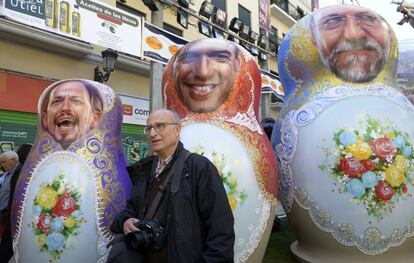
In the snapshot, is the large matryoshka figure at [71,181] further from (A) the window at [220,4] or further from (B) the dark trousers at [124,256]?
(A) the window at [220,4]

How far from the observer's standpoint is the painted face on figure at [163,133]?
2.07m

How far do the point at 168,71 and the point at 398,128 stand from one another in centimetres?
201

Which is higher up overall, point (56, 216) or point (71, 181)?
point (71, 181)

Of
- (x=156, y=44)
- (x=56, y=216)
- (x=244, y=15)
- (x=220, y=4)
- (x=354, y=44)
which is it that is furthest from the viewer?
(x=244, y=15)

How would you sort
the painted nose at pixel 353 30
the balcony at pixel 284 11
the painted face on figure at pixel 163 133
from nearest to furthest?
the painted face on figure at pixel 163 133
the painted nose at pixel 353 30
the balcony at pixel 284 11

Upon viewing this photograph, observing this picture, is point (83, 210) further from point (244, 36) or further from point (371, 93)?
point (244, 36)

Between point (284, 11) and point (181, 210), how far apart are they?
20628 millimetres

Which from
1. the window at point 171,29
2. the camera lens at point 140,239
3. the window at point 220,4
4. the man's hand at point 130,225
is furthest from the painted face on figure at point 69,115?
the window at point 220,4

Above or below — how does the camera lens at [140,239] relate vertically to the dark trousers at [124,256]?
above

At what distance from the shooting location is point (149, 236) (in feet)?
6.05

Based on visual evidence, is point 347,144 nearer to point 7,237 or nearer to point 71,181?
point 71,181

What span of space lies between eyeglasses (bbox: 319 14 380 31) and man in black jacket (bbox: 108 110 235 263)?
238 centimetres

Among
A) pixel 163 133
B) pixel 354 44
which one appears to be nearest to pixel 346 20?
pixel 354 44

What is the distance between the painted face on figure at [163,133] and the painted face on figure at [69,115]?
1.35 meters
